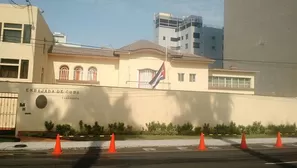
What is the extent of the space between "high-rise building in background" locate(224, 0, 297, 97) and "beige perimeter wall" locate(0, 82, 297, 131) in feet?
38.6

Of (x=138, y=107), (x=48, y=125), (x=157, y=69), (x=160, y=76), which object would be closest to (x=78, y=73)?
(x=157, y=69)

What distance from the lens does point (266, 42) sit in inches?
1703

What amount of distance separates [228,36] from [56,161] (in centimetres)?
4617

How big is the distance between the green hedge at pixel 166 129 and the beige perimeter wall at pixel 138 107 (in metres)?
0.54

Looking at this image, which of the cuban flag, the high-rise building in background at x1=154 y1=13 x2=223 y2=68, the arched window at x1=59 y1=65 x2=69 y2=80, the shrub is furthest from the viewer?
the high-rise building in background at x1=154 y1=13 x2=223 y2=68

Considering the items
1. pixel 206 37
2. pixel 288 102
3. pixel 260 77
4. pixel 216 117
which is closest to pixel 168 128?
pixel 216 117

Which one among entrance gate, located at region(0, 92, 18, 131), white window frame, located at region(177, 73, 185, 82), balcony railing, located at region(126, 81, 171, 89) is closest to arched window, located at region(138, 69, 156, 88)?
balcony railing, located at region(126, 81, 171, 89)

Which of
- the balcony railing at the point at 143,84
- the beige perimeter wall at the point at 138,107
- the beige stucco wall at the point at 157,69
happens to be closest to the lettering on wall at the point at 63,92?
the beige perimeter wall at the point at 138,107

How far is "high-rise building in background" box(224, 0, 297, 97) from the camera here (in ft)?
129

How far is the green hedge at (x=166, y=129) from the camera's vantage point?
22328 mm

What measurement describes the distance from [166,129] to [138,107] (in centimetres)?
277

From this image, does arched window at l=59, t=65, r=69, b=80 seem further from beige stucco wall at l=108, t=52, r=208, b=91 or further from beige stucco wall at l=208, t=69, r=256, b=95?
beige stucco wall at l=208, t=69, r=256, b=95

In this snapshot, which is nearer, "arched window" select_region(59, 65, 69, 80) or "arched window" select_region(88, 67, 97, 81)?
"arched window" select_region(59, 65, 69, 80)

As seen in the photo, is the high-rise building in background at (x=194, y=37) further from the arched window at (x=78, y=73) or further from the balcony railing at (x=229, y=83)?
the arched window at (x=78, y=73)
